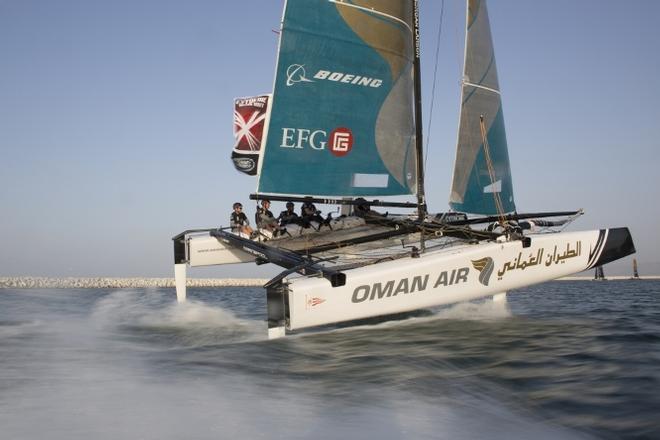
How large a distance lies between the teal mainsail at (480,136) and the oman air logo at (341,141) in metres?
2.51

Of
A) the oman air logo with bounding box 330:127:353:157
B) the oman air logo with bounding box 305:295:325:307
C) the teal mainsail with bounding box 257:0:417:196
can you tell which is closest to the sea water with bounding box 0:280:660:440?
the oman air logo with bounding box 305:295:325:307

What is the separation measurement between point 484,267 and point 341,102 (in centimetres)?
403

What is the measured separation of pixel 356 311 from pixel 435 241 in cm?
414

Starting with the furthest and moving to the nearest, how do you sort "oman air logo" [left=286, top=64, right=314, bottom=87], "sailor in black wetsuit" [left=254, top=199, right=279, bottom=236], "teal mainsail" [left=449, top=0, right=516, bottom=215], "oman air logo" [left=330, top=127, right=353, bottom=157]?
"teal mainsail" [left=449, top=0, right=516, bottom=215], "sailor in black wetsuit" [left=254, top=199, right=279, bottom=236], "oman air logo" [left=330, top=127, right=353, bottom=157], "oman air logo" [left=286, top=64, right=314, bottom=87]

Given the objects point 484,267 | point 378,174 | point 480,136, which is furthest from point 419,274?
point 480,136

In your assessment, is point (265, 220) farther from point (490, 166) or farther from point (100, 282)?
point (100, 282)

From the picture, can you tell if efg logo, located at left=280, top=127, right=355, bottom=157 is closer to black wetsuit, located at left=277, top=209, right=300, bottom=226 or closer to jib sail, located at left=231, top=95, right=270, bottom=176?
black wetsuit, located at left=277, top=209, right=300, bottom=226

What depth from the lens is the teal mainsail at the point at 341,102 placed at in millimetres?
9859

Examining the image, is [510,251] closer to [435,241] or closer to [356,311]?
[435,241]

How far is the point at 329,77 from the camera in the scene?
10094 millimetres

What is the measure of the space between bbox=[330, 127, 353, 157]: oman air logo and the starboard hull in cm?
258

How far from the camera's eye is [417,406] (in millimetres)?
4359

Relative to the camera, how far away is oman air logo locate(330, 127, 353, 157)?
1022 cm

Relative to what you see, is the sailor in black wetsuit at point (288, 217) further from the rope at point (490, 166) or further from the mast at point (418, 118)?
the rope at point (490, 166)
